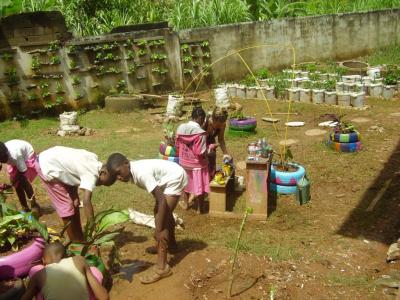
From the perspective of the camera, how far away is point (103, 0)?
1470 centimetres

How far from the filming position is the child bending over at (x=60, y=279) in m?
3.24

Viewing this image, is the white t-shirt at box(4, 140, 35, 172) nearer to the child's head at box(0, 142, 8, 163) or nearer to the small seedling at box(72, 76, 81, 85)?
the child's head at box(0, 142, 8, 163)

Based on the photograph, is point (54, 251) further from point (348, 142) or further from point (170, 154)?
point (348, 142)

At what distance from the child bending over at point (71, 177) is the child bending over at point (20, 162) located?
1022 millimetres

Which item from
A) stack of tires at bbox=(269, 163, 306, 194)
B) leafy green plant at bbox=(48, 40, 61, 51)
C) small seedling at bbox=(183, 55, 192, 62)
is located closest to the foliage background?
small seedling at bbox=(183, 55, 192, 62)

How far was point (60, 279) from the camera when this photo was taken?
325 cm

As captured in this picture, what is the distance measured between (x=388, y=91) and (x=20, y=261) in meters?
11.2

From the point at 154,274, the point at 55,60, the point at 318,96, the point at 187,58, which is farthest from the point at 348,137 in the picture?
the point at 55,60

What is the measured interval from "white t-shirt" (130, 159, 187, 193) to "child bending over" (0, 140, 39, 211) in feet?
6.44

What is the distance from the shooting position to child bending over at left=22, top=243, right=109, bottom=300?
3236mm

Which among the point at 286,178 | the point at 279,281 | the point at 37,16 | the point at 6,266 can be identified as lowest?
the point at 279,281

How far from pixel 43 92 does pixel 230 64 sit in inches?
231

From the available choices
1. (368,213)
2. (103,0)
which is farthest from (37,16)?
(368,213)

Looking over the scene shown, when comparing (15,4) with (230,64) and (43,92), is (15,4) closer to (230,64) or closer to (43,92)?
(43,92)
